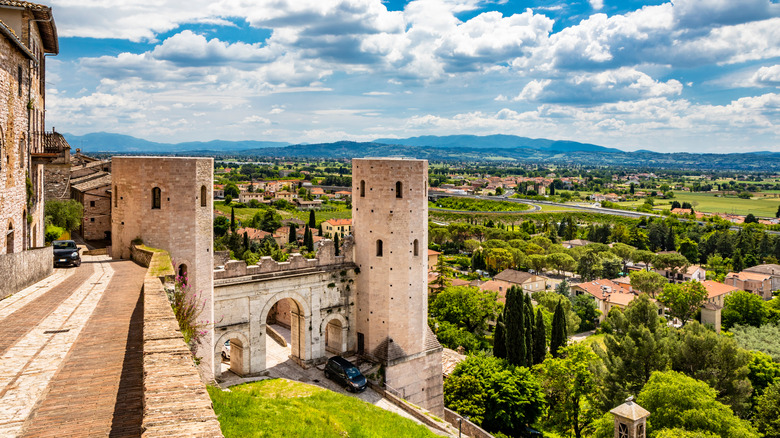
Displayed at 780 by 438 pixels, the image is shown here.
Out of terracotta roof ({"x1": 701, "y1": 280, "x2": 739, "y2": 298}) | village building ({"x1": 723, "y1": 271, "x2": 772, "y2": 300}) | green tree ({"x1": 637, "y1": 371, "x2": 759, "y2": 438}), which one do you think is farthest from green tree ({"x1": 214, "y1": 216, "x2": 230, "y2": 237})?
village building ({"x1": 723, "y1": 271, "x2": 772, "y2": 300})

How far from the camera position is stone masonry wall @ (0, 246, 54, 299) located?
14217 mm

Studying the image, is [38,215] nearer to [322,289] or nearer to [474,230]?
[322,289]

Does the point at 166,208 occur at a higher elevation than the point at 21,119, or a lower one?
lower

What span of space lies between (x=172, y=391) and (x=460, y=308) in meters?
49.7

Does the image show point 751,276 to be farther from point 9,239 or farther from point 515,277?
point 9,239

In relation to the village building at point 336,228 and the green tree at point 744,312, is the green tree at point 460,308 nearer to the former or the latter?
the green tree at point 744,312

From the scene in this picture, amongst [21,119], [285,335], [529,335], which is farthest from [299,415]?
[529,335]

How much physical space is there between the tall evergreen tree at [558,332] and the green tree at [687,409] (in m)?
17.1

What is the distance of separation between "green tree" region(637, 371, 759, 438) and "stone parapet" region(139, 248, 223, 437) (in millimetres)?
28964

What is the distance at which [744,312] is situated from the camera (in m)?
65.8

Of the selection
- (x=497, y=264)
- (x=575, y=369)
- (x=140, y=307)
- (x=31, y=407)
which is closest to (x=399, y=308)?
(x=140, y=307)

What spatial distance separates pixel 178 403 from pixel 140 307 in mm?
8265

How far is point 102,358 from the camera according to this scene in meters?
9.66

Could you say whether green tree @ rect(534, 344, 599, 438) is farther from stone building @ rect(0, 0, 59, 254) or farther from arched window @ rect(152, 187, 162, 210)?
stone building @ rect(0, 0, 59, 254)
